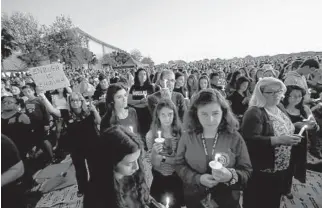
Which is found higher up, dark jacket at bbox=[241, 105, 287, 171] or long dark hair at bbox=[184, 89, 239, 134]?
long dark hair at bbox=[184, 89, 239, 134]

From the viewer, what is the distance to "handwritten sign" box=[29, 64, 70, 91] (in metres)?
3.40

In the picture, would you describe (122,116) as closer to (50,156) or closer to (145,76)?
(145,76)

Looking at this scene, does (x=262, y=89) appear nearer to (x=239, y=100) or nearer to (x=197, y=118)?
(x=197, y=118)

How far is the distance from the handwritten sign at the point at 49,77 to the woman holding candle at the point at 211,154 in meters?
2.44

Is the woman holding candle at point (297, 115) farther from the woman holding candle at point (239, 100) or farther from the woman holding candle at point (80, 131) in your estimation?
the woman holding candle at point (80, 131)

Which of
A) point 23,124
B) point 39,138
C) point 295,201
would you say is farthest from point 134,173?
point 39,138

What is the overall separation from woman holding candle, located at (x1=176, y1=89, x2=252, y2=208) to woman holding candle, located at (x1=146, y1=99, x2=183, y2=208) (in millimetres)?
370

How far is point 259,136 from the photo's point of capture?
7.34ft

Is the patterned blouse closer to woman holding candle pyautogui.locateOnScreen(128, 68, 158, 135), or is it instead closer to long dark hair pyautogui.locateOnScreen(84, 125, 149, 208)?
long dark hair pyautogui.locateOnScreen(84, 125, 149, 208)

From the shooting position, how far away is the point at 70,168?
5023 mm

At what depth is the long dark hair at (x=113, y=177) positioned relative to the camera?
4.98 ft

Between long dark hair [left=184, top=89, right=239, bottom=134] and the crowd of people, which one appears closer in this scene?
the crowd of people

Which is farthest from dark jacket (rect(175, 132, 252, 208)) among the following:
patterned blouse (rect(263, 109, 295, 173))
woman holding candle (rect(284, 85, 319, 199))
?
woman holding candle (rect(284, 85, 319, 199))

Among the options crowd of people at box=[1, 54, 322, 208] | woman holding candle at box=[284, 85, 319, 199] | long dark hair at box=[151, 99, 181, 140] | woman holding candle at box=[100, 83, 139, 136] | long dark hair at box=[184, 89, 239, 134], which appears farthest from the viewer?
woman holding candle at box=[100, 83, 139, 136]
